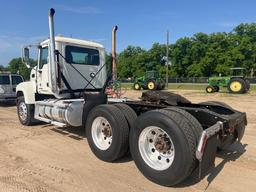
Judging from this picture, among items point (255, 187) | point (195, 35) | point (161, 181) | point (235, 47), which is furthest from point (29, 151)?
point (195, 35)

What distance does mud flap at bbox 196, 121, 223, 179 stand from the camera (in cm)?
392

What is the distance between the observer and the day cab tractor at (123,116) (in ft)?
13.6

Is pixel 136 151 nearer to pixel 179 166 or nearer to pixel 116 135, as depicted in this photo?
pixel 116 135

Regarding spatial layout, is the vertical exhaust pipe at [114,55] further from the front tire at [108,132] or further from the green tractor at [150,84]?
the green tractor at [150,84]

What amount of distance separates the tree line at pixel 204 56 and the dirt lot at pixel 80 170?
52323 mm

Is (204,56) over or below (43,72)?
over

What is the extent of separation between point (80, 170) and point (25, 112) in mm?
4801

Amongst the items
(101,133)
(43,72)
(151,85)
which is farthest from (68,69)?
(151,85)

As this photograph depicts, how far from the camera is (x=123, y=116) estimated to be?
5.31m

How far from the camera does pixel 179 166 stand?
13.4 ft

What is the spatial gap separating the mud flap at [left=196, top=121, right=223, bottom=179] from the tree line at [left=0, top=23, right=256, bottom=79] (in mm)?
53646

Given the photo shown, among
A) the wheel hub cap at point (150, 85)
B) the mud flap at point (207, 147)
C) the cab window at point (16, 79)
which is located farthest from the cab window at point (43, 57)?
the wheel hub cap at point (150, 85)

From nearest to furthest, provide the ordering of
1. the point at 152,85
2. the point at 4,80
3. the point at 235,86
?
the point at 4,80, the point at 235,86, the point at 152,85

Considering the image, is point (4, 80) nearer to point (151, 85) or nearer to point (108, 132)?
point (108, 132)
